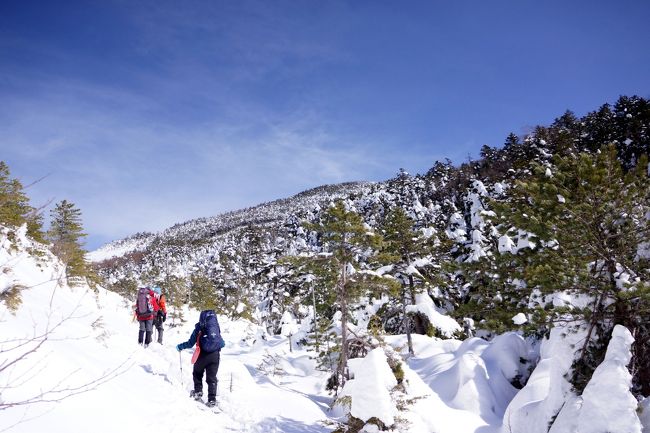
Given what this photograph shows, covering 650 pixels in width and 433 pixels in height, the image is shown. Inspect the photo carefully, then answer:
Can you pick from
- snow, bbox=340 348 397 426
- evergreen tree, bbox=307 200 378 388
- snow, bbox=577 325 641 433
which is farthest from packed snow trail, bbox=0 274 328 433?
snow, bbox=577 325 641 433

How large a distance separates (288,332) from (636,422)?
77.6 feet

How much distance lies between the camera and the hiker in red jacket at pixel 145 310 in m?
12.2

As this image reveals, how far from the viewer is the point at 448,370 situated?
14.7 meters

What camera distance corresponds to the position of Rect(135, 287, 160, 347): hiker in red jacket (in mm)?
12227

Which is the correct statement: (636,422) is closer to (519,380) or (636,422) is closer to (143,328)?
(519,380)

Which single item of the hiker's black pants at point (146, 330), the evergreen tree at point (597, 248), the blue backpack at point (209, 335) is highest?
the evergreen tree at point (597, 248)

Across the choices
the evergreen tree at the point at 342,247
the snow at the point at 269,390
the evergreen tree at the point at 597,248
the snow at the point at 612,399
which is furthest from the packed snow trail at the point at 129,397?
the evergreen tree at the point at 597,248

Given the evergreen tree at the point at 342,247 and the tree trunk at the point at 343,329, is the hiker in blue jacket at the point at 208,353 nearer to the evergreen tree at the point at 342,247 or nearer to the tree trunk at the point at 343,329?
the tree trunk at the point at 343,329

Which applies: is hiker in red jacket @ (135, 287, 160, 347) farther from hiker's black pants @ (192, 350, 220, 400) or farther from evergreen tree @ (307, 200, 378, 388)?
evergreen tree @ (307, 200, 378, 388)

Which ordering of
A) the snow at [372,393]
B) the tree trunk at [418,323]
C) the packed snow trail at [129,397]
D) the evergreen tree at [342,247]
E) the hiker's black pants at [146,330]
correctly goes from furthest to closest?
1. the tree trunk at [418,323]
2. the evergreen tree at [342,247]
3. the hiker's black pants at [146,330]
4. the snow at [372,393]
5. the packed snow trail at [129,397]

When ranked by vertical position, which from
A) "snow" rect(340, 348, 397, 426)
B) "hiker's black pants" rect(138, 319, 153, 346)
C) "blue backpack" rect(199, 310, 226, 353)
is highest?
"blue backpack" rect(199, 310, 226, 353)

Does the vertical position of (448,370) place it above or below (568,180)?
below

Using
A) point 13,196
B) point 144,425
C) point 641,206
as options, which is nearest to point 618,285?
point 641,206

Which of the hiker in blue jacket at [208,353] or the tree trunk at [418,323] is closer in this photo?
the hiker in blue jacket at [208,353]
